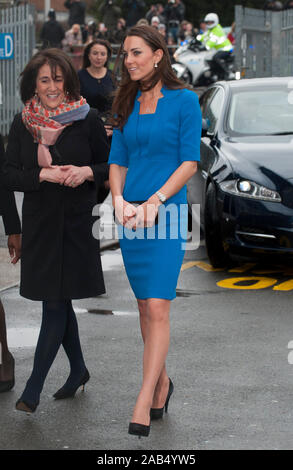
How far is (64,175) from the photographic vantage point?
16.3 feet

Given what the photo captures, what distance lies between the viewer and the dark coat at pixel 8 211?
5.34 metres

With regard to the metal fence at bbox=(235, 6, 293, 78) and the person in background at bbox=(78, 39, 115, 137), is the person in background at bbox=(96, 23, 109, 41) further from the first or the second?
the person in background at bbox=(78, 39, 115, 137)

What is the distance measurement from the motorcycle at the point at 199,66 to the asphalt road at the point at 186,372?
56.2ft

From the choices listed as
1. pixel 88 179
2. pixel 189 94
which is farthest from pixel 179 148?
pixel 88 179

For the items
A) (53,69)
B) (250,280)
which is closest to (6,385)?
(53,69)

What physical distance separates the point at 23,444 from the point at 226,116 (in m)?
5.77

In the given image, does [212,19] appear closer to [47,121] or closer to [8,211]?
[8,211]

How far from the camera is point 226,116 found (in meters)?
9.77

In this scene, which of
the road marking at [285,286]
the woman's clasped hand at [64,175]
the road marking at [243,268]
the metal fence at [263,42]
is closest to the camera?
the woman's clasped hand at [64,175]

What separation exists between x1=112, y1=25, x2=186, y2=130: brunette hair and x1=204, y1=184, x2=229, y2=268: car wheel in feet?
12.8

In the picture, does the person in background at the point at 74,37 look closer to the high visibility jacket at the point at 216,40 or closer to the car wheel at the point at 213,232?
the high visibility jacket at the point at 216,40

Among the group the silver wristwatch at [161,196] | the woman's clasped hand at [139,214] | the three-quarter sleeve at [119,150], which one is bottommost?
the woman's clasped hand at [139,214]

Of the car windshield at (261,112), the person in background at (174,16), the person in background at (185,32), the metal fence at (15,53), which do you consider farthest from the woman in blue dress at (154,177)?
the person in background at (174,16)

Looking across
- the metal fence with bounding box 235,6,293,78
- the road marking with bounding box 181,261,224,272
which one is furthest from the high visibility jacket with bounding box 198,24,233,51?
the road marking with bounding box 181,261,224,272
